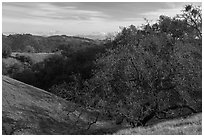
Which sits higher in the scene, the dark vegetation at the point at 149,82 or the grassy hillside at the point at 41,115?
the dark vegetation at the point at 149,82

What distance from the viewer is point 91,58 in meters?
47.3

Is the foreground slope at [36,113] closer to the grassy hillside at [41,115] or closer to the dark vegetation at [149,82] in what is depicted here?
the grassy hillside at [41,115]

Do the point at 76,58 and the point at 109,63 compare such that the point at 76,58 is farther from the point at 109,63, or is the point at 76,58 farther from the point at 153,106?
the point at 153,106

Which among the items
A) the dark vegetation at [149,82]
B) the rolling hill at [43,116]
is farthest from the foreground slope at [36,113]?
the dark vegetation at [149,82]

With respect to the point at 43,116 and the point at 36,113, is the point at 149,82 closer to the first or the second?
the point at 43,116

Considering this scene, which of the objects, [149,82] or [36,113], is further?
[36,113]

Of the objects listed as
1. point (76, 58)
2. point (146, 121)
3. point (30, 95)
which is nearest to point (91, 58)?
point (76, 58)

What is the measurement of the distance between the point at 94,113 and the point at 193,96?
9160 mm

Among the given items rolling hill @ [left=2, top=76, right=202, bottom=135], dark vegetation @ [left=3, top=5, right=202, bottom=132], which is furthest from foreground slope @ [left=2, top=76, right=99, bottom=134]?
dark vegetation @ [left=3, top=5, right=202, bottom=132]

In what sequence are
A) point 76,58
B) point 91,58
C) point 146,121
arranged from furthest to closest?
point 76,58, point 91,58, point 146,121

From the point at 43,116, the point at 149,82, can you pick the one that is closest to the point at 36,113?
the point at 43,116

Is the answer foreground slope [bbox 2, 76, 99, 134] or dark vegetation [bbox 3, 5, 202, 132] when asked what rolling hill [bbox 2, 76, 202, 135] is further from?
dark vegetation [bbox 3, 5, 202, 132]

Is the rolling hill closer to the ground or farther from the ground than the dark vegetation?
closer to the ground

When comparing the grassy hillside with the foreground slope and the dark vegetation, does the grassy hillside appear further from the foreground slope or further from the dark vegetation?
the dark vegetation
